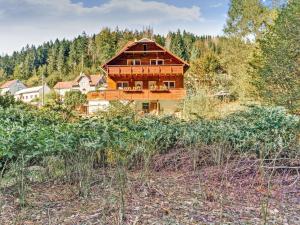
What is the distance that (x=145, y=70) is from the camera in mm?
24344

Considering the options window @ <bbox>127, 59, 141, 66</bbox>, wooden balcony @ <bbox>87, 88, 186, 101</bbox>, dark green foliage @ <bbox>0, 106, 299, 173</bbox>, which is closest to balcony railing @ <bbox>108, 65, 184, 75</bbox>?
wooden balcony @ <bbox>87, 88, 186, 101</bbox>

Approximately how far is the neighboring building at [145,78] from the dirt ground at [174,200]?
1796 cm

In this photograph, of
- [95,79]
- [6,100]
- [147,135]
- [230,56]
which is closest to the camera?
[147,135]

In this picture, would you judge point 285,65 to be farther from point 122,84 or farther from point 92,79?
point 92,79

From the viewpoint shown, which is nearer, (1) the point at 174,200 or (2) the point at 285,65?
(1) the point at 174,200

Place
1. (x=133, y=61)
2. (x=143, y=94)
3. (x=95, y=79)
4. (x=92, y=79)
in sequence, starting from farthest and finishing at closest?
(x=92, y=79) → (x=95, y=79) → (x=133, y=61) → (x=143, y=94)

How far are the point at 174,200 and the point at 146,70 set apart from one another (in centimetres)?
2084

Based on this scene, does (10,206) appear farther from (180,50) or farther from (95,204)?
(180,50)

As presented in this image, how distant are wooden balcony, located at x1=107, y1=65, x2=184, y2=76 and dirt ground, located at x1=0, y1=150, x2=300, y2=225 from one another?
19380 mm

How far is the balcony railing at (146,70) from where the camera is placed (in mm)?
24203

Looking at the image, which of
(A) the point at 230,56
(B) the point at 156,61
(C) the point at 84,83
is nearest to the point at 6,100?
(B) the point at 156,61

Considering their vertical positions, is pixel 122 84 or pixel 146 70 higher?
pixel 146 70

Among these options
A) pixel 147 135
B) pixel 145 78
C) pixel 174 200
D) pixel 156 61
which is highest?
pixel 156 61

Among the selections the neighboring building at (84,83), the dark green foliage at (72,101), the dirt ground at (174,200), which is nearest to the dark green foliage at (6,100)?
the dark green foliage at (72,101)
